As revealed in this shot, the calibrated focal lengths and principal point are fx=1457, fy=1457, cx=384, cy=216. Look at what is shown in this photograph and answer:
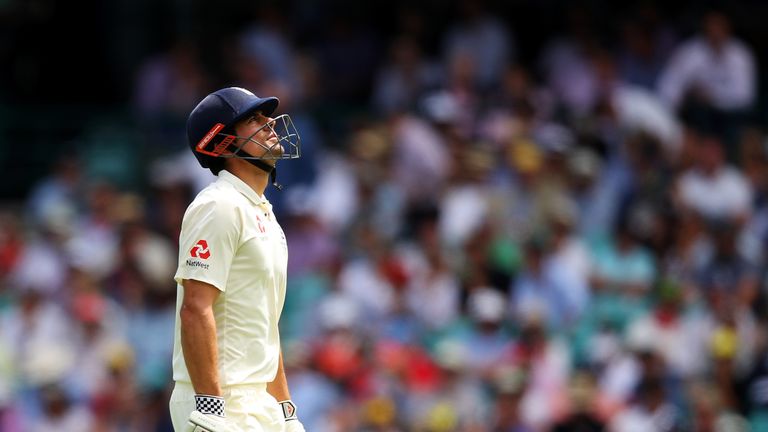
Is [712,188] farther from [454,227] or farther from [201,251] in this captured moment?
[201,251]

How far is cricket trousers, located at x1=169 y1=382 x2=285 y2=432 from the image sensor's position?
554 cm

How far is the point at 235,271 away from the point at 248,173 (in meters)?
0.43

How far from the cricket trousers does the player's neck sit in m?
0.80

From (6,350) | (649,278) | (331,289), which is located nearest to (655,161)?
(649,278)

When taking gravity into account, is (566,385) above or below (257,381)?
below

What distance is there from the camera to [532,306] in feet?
36.5

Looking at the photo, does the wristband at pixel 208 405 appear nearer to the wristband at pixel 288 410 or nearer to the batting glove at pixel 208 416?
the batting glove at pixel 208 416

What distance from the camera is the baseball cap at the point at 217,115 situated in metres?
5.69

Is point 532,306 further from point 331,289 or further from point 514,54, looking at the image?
point 514,54

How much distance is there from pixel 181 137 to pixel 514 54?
10.9ft

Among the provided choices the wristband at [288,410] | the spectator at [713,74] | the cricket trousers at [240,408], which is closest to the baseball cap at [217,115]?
the cricket trousers at [240,408]

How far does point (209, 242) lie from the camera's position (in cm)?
550

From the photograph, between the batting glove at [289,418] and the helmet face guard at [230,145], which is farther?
the batting glove at [289,418]

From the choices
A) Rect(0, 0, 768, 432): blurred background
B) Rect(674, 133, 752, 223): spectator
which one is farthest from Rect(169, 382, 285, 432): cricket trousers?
Rect(674, 133, 752, 223): spectator
